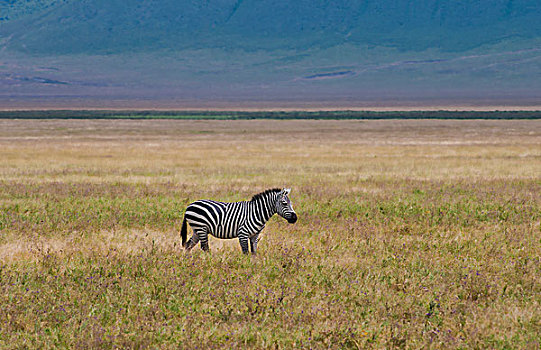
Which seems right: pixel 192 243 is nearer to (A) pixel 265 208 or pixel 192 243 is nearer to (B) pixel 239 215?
(B) pixel 239 215

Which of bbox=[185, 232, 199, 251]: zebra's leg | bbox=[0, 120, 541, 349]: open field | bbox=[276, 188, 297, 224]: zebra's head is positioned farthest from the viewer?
bbox=[185, 232, 199, 251]: zebra's leg

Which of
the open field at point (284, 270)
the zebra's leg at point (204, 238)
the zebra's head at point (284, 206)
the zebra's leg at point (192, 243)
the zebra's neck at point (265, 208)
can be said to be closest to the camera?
the open field at point (284, 270)

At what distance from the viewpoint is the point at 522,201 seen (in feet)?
57.7

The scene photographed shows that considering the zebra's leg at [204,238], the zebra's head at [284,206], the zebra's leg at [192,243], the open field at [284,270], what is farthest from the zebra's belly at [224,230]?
the zebra's head at [284,206]

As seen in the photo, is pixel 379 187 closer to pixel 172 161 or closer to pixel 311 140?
pixel 172 161

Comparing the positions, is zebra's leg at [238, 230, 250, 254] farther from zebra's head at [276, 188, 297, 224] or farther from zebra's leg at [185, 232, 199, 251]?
zebra's leg at [185, 232, 199, 251]

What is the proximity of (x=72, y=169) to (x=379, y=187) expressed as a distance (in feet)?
47.3

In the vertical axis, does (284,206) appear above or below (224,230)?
above

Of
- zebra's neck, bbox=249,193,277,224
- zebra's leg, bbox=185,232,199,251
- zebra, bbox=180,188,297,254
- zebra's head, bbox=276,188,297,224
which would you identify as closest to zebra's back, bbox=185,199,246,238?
zebra, bbox=180,188,297,254

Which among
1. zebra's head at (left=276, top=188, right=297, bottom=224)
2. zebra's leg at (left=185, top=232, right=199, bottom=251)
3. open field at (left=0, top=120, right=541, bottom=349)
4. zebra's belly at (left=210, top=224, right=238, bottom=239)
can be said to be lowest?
open field at (left=0, top=120, right=541, bottom=349)

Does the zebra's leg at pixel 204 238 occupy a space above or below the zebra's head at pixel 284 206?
below

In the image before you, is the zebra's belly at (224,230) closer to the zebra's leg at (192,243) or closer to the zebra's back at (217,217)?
the zebra's back at (217,217)

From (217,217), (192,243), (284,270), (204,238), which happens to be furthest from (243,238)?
(192,243)

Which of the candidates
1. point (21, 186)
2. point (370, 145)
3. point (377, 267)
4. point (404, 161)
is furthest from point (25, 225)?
point (370, 145)
